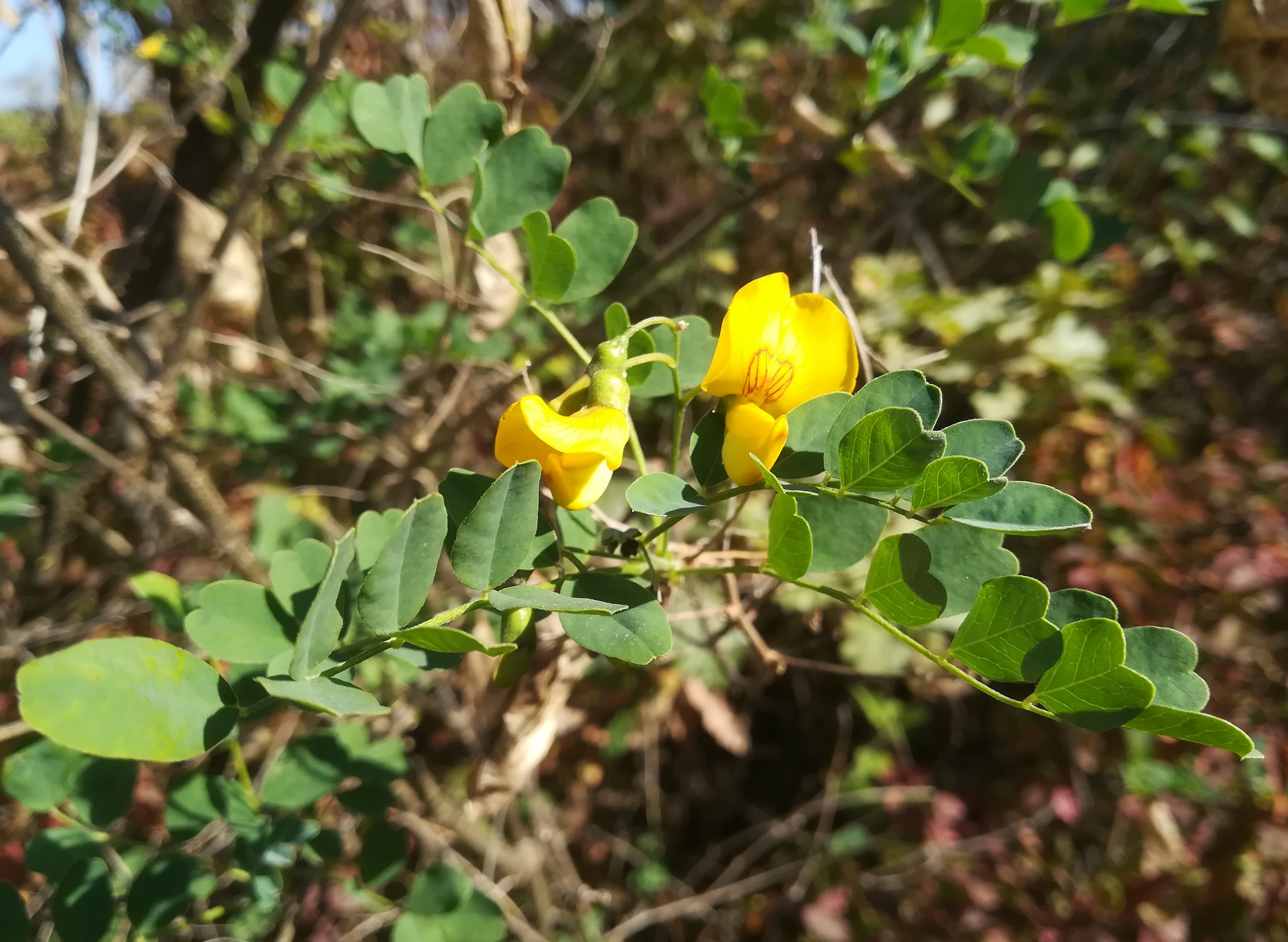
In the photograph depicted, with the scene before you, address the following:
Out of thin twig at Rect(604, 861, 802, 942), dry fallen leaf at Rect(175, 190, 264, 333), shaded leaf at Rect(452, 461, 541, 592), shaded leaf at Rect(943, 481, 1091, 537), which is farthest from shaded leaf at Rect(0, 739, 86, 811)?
thin twig at Rect(604, 861, 802, 942)

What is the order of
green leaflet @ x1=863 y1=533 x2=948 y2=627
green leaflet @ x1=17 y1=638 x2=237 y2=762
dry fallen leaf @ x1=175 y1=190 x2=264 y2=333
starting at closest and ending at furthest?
green leaflet @ x1=17 y1=638 x2=237 y2=762
green leaflet @ x1=863 y1=533 x2=948 y2=627
dry fallen leaf @ x1=175 y1=190 x2=264 y2=333

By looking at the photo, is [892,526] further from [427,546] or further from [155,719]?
[155,719]

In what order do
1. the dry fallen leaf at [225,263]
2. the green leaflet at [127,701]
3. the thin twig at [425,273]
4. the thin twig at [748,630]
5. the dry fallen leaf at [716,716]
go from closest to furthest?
the green leaflet at [127,701] < the thin twig at [748,630] < the thin twig at [425,273] < the dry fallen leaf at [225,263] < the dry fallen leaf at [716,716]

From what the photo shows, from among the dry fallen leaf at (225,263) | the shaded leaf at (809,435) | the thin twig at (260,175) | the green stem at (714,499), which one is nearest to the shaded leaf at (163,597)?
the thin twig at (260,175)

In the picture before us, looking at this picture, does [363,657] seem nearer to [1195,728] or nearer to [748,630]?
[748,630]

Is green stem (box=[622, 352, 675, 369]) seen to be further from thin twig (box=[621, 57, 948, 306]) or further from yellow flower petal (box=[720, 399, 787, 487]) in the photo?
thin twig (box=[621, 57, 948, 306])

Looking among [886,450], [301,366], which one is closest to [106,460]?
[301,366]

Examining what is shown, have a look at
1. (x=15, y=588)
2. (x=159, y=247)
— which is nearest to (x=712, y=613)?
(x=159, y=247)

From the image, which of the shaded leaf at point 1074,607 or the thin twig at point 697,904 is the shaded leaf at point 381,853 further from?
the thin twig at point 697,904
